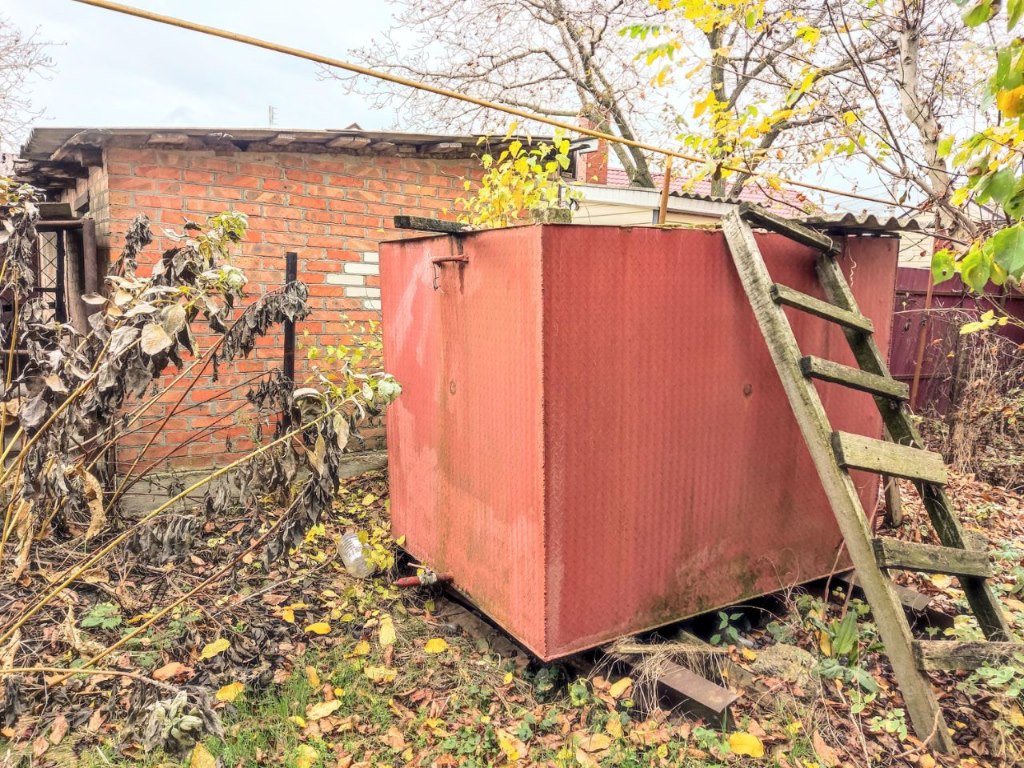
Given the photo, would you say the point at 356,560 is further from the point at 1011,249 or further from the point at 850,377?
the point at 1011,249

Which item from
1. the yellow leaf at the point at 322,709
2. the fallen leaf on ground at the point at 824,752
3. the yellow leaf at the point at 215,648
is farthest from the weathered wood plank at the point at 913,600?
the yellow leaf at the point at 215,648

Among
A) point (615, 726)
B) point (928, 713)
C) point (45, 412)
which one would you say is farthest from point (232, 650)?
point (928, 713)

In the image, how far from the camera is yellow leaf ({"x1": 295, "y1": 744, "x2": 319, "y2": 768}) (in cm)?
255

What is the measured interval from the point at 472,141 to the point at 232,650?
4.49m

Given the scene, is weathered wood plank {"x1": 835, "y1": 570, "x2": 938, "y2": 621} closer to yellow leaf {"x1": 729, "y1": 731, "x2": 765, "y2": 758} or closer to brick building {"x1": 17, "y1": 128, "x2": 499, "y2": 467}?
yellow leaf {"x1": 729, "y1": 731, "x2": 765, "y2": 758}

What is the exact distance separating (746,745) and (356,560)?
98.9 inches

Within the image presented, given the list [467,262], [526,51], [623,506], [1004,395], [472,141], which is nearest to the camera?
[623,506]

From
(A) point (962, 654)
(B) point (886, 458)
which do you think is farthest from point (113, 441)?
(A) point (962, 654)

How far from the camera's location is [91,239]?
475cm

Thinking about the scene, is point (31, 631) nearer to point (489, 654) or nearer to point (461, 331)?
point (489, 654)

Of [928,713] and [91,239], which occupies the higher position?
[91,239]

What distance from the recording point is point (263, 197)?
515cm

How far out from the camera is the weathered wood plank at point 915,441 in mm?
2908

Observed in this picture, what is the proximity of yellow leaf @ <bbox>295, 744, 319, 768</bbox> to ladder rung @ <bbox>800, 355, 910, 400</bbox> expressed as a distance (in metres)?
2.62
